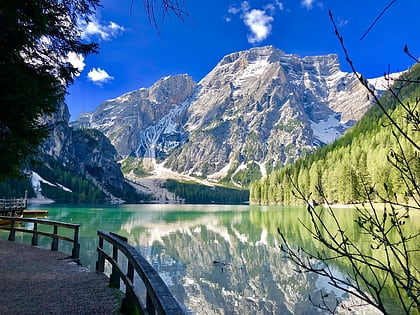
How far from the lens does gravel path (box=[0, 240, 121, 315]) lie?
275 inches

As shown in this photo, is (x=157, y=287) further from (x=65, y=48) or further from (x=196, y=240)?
(x=196, y=240)

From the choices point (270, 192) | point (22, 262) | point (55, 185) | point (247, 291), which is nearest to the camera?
point (22, 262)

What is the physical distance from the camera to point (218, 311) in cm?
1287

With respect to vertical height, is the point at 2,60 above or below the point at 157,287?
above

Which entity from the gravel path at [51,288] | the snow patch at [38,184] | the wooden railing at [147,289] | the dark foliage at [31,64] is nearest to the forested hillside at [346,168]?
the gravel path at [51,288]

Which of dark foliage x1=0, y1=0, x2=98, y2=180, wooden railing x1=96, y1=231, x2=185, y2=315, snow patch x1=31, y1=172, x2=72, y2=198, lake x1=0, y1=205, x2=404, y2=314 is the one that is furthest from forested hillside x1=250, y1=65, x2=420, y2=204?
snow patch x1=31, y1=172, x2=72, y2=198

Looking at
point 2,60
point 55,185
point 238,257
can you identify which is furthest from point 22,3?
point 55,185

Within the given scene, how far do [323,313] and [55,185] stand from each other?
184 metres

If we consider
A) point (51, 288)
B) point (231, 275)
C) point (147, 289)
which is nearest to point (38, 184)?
point (231, 275)

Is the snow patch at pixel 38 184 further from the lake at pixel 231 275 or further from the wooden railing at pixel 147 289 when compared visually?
the wooden railing at pixel 147 289

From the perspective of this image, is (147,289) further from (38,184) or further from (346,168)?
(38,184)

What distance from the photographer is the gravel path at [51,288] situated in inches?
275

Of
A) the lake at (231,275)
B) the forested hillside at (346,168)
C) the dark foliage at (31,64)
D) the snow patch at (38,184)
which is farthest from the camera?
the snow patch at (38,184)

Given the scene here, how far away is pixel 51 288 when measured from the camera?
841 centimetres
